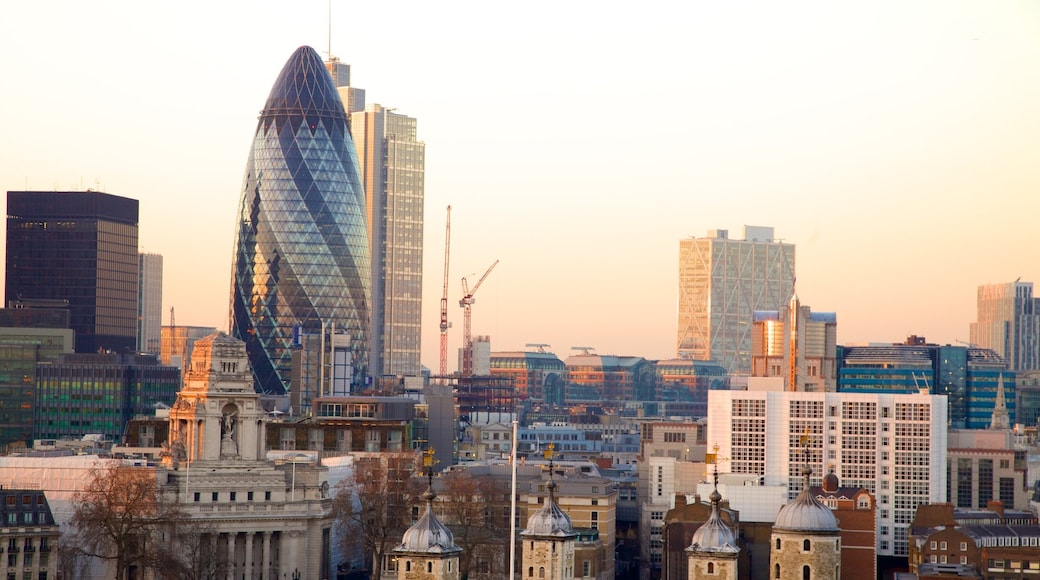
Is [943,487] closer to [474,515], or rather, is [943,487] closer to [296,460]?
[474,515]

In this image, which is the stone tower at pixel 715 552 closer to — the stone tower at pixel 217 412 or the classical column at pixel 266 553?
the classical column at pixel 266 553

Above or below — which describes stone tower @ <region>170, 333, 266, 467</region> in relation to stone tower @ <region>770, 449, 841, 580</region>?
above

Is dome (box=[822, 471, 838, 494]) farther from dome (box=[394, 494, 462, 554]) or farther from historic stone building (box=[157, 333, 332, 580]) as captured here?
dome (box=[394, 494, 462, 554])

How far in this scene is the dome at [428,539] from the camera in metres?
108

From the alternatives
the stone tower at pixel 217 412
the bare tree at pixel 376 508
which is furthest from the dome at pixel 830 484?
the stone tower at pixel 217 412

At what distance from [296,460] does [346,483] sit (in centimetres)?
561

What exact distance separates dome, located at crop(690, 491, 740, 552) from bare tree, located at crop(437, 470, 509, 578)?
3515 centimetres

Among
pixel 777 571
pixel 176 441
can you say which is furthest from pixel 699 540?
pixel 176 441

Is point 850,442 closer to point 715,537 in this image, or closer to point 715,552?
point 715,537

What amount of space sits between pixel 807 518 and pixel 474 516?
51.5 m

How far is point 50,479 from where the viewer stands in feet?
519

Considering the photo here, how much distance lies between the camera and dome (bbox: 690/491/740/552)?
114m

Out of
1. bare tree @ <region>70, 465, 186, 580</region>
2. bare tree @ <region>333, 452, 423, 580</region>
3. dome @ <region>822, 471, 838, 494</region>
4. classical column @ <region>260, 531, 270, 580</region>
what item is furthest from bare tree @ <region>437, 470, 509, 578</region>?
dome @ <region>822, 471, 838, 494</region>

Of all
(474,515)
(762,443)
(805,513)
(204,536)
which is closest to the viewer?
(805,513)
